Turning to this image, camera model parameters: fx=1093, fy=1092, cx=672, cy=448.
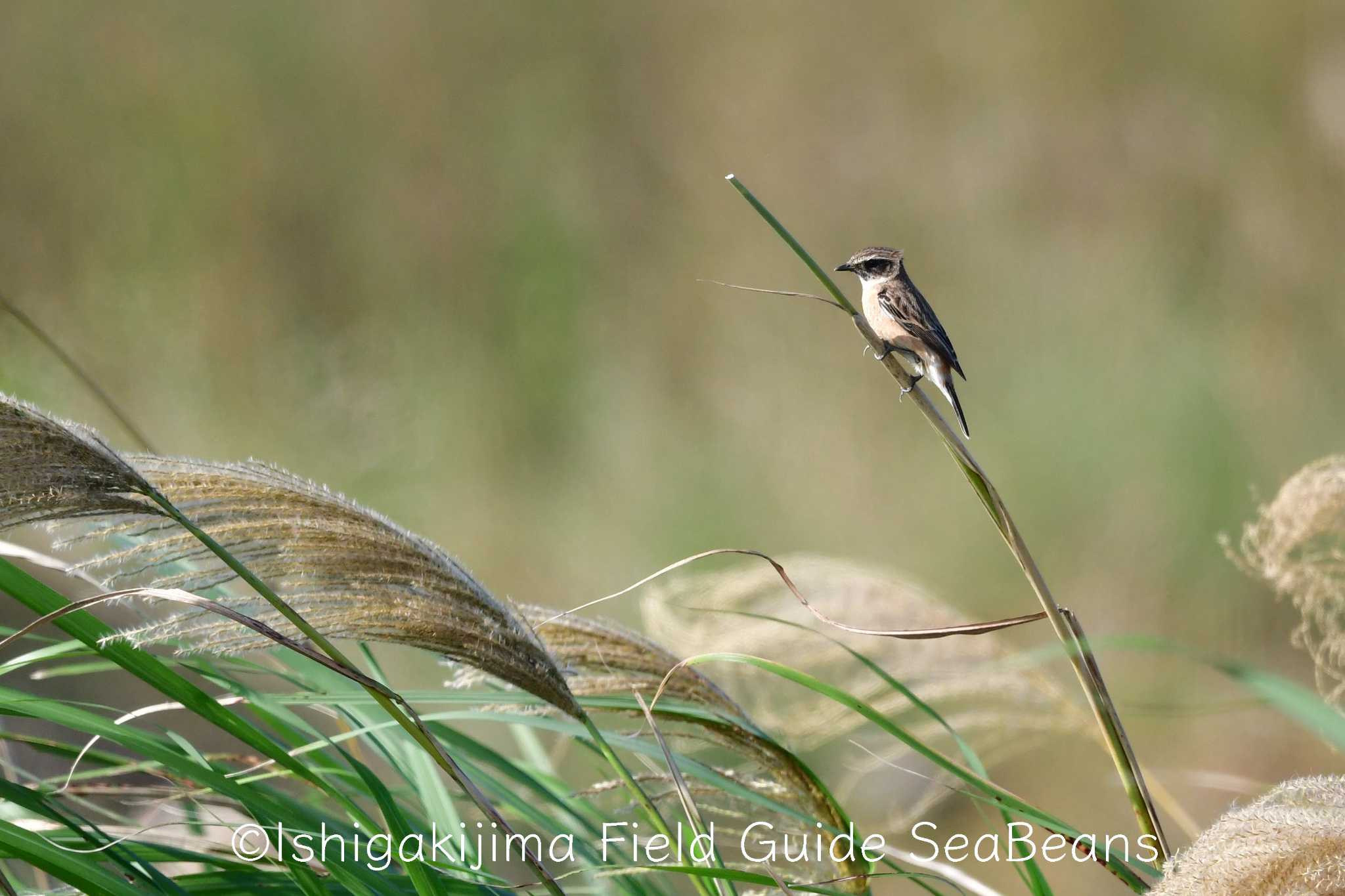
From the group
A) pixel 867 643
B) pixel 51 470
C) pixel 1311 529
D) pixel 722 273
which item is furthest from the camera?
pixel 722 273

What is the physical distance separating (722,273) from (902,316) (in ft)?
18.6

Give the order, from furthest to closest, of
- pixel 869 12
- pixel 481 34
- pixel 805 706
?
1. pixel 481 34
2. pixel 869 12
3. pixel 805 706

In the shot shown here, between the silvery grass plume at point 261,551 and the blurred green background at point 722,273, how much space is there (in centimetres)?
456

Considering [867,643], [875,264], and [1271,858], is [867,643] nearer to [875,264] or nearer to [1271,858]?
[875,264]

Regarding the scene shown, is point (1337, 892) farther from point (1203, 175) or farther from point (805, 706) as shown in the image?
point (1203, 175)

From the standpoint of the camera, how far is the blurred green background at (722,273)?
5762 mm

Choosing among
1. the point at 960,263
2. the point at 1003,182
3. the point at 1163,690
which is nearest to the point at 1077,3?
the point at 1003,182

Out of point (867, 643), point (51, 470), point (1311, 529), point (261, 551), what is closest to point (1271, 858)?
point (1311, 529)

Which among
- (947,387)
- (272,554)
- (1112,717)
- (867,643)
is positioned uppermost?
(947,387)

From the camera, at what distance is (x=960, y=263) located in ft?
22.5

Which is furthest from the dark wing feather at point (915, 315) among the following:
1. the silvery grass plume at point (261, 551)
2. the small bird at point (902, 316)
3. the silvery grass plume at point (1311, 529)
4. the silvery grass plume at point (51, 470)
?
the silvery grass plume at point (51, 470)

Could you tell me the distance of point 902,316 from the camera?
2012 millimetres

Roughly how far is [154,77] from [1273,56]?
24.9ft

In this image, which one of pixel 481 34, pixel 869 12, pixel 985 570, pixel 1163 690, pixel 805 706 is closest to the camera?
pixel 805 706
